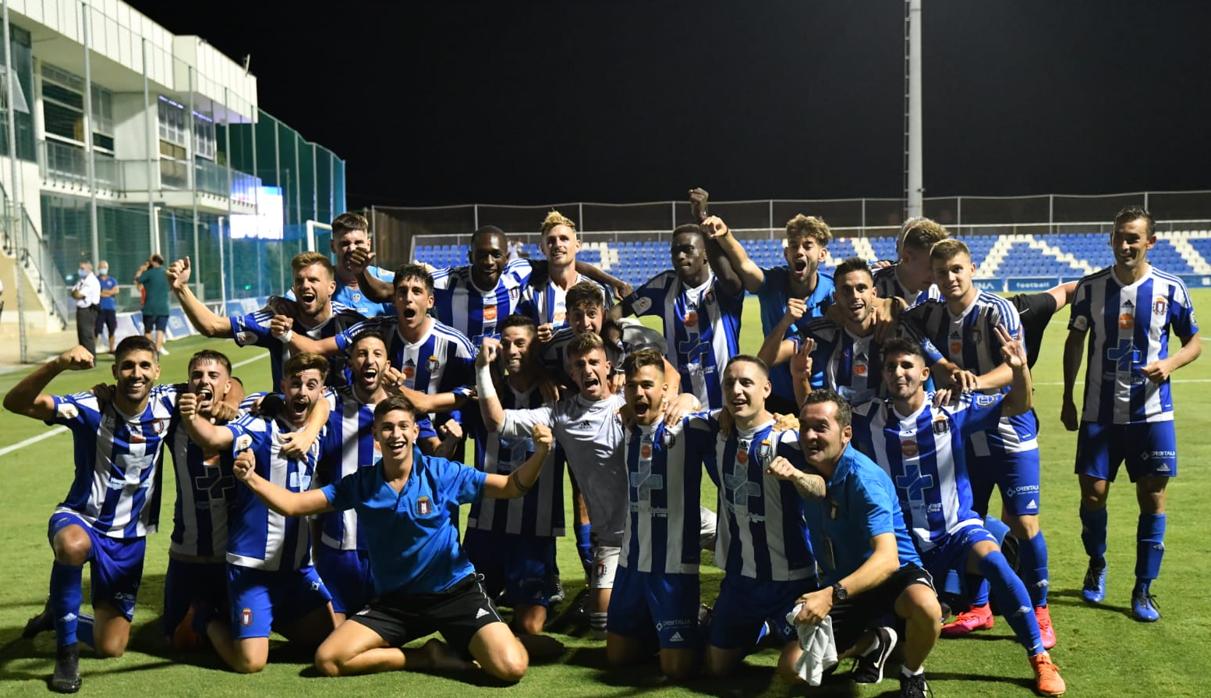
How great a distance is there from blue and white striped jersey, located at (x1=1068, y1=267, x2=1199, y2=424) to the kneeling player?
3.07 meters

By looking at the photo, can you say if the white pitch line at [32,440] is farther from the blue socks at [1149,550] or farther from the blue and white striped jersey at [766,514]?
the blue socks at [1149,550]

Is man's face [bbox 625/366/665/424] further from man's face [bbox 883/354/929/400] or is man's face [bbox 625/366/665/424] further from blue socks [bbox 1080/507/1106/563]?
blue socks [bbox 1080/507/1106/563]

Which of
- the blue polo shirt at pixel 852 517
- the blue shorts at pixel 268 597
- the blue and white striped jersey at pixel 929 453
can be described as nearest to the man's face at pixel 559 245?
the blue and white striped jersey at pixel 929 453

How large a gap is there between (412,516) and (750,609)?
1.53m

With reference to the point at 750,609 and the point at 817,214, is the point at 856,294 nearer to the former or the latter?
the point at 750,609

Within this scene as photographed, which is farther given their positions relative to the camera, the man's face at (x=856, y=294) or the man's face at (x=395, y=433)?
the man's face at (x=856, y=294)

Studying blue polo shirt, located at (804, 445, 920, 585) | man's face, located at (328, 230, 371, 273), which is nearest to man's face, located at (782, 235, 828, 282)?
blue polo shirt, located at (804, 445, 920, 585)

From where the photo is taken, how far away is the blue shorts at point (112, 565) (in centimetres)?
514

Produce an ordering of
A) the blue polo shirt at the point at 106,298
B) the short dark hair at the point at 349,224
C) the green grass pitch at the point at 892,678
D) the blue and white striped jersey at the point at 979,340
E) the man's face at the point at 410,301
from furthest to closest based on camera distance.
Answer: the blue polo shirt at the point at 106,298
the short dark hair at the point at 349,224
the man's face at the point at 410,301
the blue and white striped jersey at the point at 979,340
the green grass pitch at the point at 892,678

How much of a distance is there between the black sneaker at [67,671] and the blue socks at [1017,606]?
389 cm

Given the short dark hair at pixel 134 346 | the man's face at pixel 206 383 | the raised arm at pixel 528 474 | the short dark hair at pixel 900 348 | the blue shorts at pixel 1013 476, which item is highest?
the short dark hair at pixel 134 346

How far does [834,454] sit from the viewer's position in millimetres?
4508

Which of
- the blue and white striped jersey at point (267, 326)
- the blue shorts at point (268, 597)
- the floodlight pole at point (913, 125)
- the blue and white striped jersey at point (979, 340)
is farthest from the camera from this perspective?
the floodlight pole at point (913, 125)

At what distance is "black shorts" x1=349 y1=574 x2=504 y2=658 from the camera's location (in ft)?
16.2
